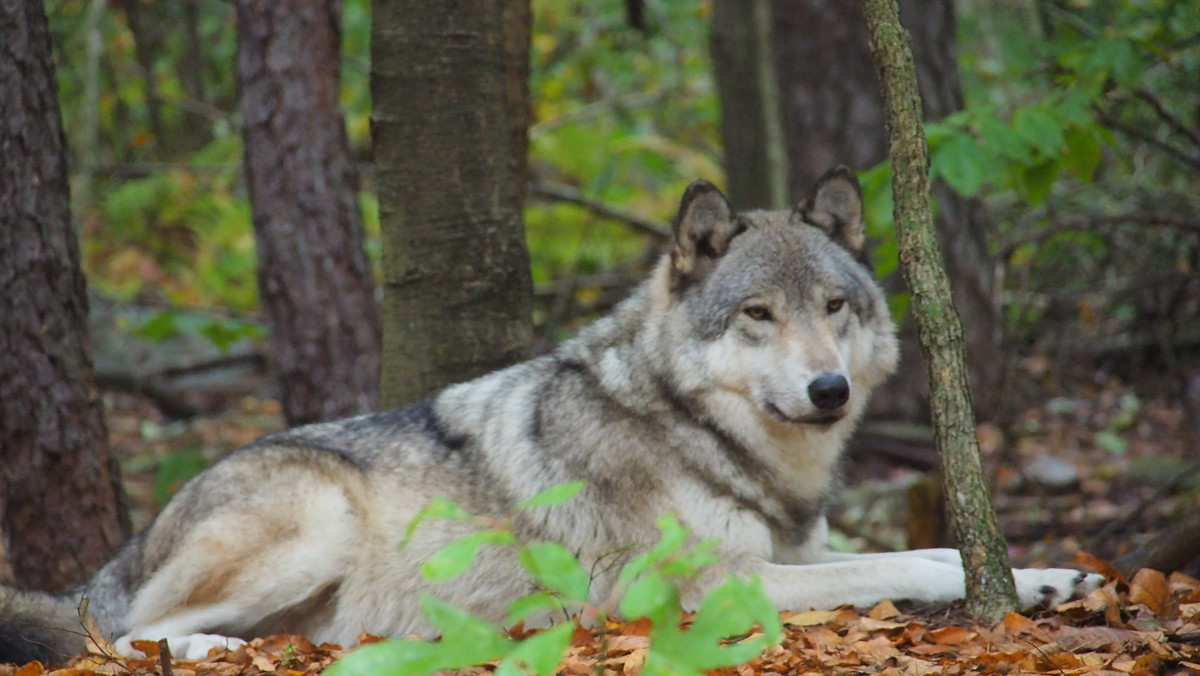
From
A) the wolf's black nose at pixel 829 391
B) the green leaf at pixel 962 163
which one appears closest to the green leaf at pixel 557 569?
the wolf's black nose at pixel 829 391

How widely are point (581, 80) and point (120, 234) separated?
6.46 meters

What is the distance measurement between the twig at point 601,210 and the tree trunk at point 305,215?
3.10 metres

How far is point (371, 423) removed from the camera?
4.67m

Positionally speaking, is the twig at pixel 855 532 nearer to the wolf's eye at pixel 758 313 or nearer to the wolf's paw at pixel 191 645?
the wolf's eye at pixel 758 313

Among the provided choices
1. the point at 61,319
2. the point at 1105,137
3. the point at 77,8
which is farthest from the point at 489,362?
the point at 77,8

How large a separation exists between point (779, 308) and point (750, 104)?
16.6 feet

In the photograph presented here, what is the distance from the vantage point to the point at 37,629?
390 centimetres

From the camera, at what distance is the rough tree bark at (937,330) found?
3312 millimetres

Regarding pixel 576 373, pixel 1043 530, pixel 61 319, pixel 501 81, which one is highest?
pixel 501 81

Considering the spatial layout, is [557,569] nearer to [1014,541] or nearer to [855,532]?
[855,532]

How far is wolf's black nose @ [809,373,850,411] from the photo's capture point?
148 inches

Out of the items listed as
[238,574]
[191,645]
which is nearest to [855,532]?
[238,574]

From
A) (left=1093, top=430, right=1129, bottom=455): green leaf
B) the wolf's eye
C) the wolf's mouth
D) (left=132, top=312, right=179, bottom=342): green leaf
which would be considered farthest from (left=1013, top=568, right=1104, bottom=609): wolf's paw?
(left=132, top=312, right=179, bottom=342): green leaf

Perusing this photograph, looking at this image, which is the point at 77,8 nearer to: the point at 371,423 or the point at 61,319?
the point at 61,319
